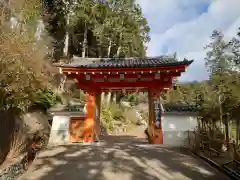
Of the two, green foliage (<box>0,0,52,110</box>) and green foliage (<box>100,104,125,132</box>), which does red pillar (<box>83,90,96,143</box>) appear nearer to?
green foliage (<box>0,0,52,110</box>)

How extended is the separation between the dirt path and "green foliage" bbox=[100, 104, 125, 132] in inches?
497

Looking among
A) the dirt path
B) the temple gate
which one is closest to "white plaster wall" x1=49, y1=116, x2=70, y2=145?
the temple gate

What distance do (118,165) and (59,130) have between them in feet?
15.2

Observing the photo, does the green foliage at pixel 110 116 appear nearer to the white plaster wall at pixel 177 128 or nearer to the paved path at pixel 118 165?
the white plaster wall at pixel 177 128

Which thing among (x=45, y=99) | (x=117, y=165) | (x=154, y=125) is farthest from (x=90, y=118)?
(x=45, y=99)

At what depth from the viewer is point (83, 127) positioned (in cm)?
1112

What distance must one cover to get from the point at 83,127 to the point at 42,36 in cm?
1292

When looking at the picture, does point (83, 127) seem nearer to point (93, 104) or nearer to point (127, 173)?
point (93, 104)

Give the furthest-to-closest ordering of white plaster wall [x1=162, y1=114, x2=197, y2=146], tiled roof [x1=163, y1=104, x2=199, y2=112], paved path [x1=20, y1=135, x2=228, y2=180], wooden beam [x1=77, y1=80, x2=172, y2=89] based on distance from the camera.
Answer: wooden beam [x1=77, y1=80, x2=172, y2=89]
tiled roof [x1=163, y1=104, x2=199, y2=112]
white plaster wall [x1=162, y1=114, x2=197, y2=146]
paved path [x1=20, y1=135, x2=228, y2=180]

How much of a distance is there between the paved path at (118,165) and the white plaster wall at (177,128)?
1386 millimetres

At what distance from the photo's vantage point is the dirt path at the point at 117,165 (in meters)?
6.40

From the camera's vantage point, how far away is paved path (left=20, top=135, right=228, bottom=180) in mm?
6398

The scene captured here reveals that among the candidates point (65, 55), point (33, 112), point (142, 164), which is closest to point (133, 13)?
point (65, 55)

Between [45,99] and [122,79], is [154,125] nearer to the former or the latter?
[122,79]
